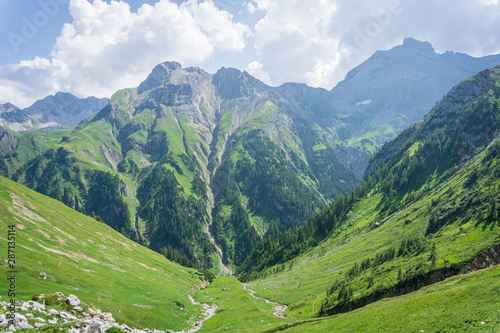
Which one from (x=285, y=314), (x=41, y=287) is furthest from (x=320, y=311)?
(x=41, y=287)

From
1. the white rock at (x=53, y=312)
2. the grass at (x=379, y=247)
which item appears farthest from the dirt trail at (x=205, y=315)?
the white rock at (x=53, y=312)

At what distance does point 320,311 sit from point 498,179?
10872 cm

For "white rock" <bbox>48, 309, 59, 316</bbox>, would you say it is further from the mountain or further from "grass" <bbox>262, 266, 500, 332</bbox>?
the mountain

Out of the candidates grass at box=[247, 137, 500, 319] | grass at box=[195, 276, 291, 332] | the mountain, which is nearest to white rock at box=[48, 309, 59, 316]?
grass at box=[195, 276, 291, 332]

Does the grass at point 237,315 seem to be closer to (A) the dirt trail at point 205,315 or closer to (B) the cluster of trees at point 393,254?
(A) the dirt trail at point 205,315

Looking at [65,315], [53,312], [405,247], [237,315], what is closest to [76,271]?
[53,312]

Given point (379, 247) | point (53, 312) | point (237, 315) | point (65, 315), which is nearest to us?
point (53, 312)

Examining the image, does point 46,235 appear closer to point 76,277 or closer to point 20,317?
point 76,277

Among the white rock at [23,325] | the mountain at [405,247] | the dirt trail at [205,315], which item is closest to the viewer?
the white rock at [23,325]

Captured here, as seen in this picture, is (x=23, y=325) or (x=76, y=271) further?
(x=76, y=271)

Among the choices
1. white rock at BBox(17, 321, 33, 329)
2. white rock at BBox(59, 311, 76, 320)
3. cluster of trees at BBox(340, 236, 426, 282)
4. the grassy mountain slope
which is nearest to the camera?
white rock at BBox(17, 321, 33, 329)

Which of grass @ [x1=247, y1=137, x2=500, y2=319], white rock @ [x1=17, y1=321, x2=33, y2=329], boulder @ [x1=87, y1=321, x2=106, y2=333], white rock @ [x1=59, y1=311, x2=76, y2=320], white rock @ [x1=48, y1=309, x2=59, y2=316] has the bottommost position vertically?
grass @ [x1=247, y1=137, x2=500, y2=319]

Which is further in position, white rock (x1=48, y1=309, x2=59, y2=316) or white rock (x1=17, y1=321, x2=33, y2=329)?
white rock (x1=48, y1=309, x2=59, y2=316)

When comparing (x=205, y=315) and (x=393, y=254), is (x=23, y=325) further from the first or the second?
(x=393, y=254)
